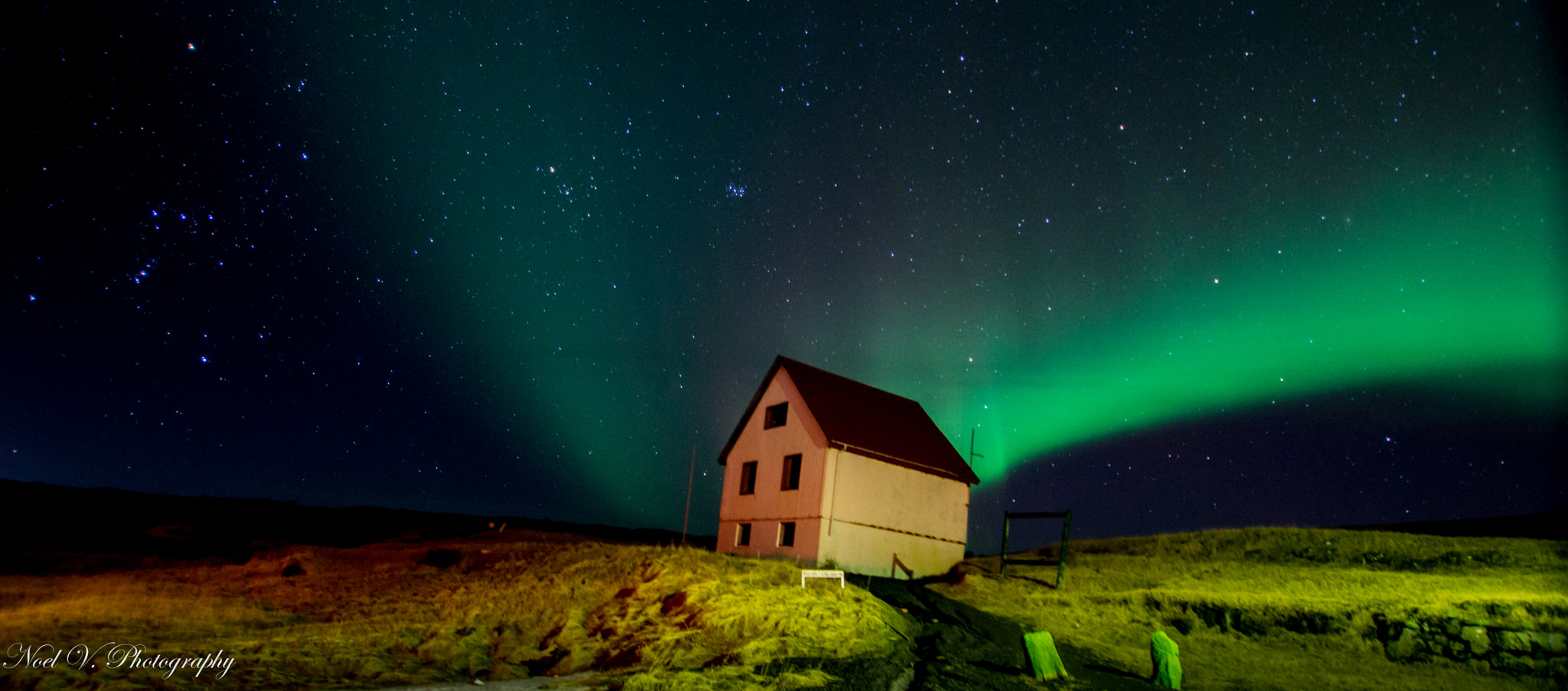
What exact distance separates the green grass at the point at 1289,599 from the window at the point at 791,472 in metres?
6.59

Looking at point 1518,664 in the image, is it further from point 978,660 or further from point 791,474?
point 791,474

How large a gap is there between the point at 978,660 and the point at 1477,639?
904cm

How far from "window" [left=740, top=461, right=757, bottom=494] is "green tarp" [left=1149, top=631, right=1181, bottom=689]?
19489mm

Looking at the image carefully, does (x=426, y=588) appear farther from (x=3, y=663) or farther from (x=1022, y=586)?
(x=1022, y=586)

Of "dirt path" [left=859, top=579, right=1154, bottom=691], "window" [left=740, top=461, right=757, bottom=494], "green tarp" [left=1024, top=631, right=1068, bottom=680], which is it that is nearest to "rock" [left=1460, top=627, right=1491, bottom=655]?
"dirt path" [left=859, top=579, right=1154, bottom=691]

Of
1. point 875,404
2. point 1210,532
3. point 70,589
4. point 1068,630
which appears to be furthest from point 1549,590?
point 70,589

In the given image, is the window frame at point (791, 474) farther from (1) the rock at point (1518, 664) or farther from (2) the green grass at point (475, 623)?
(1) the rock at point (1518, 664)

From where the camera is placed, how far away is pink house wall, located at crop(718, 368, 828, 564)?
24.6 meters

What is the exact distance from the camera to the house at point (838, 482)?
2447cm

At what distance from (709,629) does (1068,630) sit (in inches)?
301

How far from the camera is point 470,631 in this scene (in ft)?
41.3

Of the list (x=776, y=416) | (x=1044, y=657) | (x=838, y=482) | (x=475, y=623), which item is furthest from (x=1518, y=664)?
(x=776, y=416)

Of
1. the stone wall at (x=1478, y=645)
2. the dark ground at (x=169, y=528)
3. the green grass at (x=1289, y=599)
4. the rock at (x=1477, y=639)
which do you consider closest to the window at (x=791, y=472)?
the dark ground at (x=169, y=528)

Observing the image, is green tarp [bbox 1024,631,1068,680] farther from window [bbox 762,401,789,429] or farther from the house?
window [bbox 762,401,789,429]
